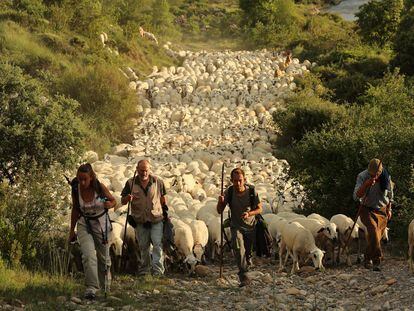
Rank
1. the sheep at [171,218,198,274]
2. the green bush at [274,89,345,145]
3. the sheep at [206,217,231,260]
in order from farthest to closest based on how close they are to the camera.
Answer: the green bush at [274,89,345,145], the sheep at [206,217,231,260], the sheep at [171,218,198,274]

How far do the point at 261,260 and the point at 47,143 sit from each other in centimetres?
444

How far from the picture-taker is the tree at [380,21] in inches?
1474

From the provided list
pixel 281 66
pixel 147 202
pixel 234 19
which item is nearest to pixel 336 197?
pixel 147 202

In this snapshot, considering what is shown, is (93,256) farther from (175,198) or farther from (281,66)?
(281,66)

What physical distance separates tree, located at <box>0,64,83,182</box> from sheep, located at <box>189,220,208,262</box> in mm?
Result: 2970

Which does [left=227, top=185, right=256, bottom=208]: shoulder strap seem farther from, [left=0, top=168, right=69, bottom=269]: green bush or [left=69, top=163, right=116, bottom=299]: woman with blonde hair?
[left=0, top=168, right=69, bottom=269]: green bush

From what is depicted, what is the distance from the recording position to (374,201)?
9.16 metres

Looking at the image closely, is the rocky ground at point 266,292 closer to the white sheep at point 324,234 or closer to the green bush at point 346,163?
the white sheep at point 324,234

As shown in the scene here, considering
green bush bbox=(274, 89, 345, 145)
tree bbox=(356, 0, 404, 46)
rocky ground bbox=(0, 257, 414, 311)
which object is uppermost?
tree bbox=(356, 0, 404, 46)

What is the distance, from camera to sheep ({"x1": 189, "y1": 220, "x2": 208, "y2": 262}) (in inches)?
397

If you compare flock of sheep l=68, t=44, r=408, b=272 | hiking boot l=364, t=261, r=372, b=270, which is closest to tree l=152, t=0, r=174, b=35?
flock of sheep l=68, t=44, r=408, b=272

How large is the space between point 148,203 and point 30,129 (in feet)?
13.1

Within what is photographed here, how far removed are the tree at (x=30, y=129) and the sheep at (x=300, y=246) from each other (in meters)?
4.45

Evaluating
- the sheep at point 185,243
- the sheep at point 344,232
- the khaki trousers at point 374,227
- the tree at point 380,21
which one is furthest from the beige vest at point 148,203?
the tree at point 380,21
